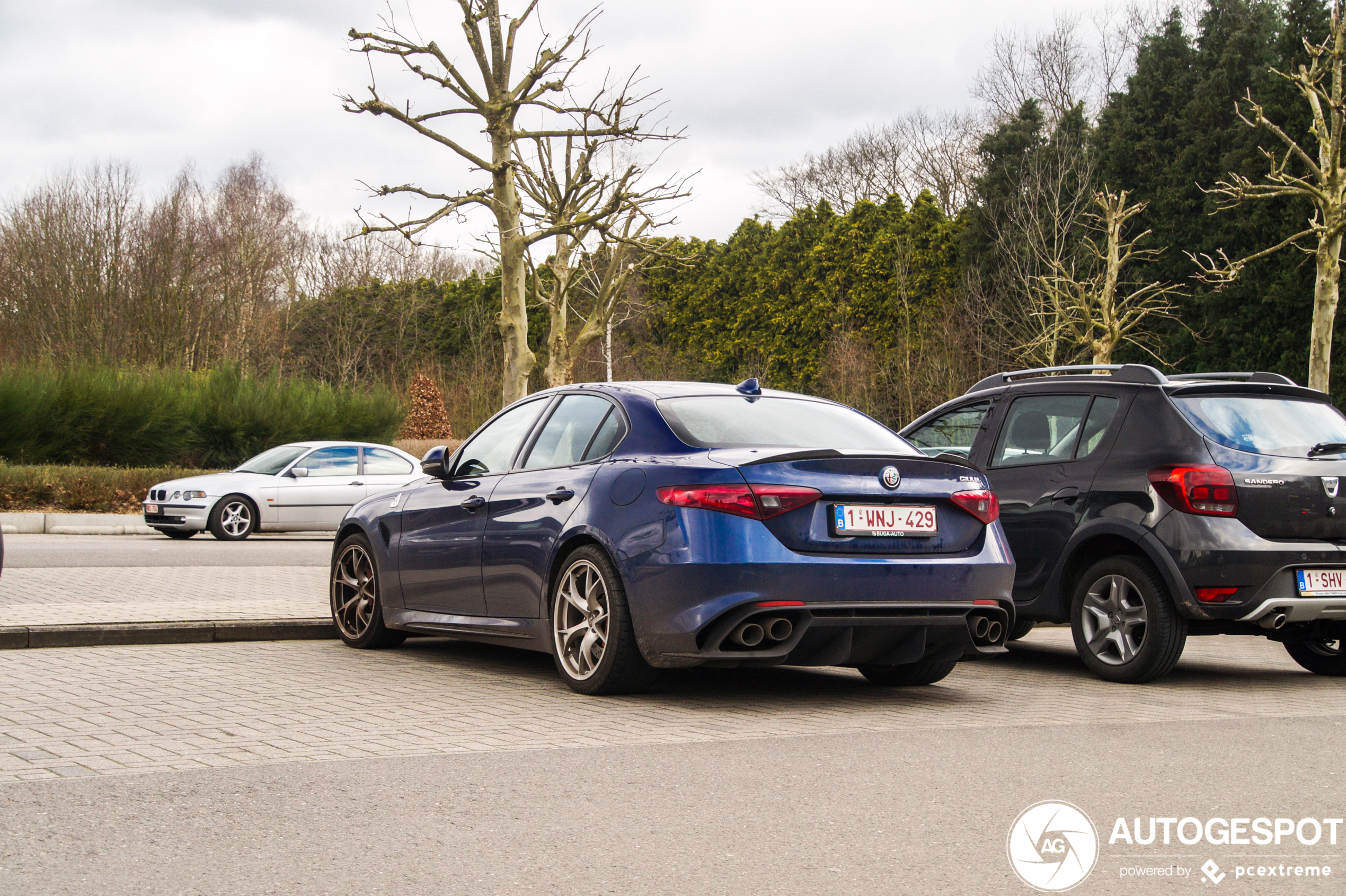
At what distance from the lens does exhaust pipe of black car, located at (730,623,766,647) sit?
5.92 metres

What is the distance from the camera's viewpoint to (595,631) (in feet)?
21.2

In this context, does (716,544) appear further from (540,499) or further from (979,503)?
(979,503)

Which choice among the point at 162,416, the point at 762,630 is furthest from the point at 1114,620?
the point at 162,416

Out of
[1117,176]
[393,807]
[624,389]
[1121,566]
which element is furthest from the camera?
[1117,176]

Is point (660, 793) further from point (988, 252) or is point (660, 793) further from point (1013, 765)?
point (988, 252)

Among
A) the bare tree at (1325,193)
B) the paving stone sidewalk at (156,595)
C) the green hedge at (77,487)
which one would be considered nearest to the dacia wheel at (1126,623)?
the paving stone sidewalk at (156,595)

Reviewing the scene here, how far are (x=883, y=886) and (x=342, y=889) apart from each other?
144 cm

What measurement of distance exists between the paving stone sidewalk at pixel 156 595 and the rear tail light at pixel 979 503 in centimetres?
479

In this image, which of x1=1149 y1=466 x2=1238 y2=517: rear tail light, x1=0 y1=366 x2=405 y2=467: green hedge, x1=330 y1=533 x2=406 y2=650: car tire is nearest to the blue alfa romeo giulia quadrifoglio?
x1=330 y1=533 x2=406 y2=650: car tire

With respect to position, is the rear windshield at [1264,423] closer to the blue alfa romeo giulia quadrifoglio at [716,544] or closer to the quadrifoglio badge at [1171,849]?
the blue alfa romeo giulia quadrifoglio at [716,544]

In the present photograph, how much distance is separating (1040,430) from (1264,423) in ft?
4.59

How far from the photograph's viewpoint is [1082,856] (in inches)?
155

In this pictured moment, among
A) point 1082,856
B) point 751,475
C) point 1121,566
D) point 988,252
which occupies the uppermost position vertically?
point 988,252

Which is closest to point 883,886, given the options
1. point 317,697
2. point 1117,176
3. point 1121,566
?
point 317,697
